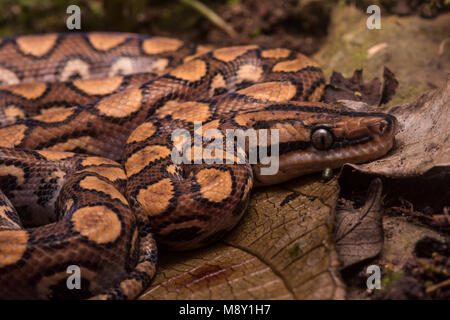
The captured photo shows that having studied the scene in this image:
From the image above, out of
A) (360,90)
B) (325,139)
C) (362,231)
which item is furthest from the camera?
(360,90)

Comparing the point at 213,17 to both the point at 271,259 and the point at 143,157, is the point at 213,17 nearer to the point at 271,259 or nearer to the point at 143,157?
the point at 143,157

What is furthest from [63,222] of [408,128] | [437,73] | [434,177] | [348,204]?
[437,73]

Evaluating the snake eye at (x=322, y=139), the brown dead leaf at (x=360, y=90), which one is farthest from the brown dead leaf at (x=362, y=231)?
the brown dead leaf at (x=360, y=90)

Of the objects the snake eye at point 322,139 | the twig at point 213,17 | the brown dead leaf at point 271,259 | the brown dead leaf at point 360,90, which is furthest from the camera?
the twig at point 213,17

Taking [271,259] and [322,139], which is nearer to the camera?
[271,259]

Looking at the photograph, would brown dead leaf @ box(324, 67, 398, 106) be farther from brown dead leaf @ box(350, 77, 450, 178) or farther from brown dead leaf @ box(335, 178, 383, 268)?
brown dead leaf @ box(335, 178, 383, 268)

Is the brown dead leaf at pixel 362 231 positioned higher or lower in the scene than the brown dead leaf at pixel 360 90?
lower

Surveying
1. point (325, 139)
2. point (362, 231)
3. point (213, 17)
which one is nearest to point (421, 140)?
point (325, 139)

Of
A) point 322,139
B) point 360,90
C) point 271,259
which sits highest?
point 360,90

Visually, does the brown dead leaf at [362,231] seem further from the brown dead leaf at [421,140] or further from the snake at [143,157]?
the snake at [143,157]

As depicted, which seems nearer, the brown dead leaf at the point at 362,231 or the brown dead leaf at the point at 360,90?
the brown dead leaf at the point at 362,231
